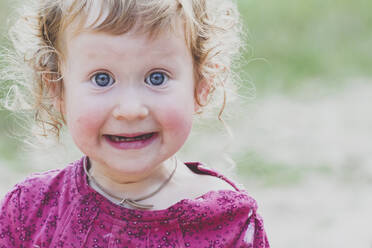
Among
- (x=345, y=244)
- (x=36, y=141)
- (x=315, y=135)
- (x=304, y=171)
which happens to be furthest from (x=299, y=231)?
(x=36, y=141)

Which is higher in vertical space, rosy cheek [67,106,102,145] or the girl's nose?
the girl's nose

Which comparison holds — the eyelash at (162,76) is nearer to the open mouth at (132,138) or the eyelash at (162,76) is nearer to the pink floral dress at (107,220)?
the open mouth at (132,138)

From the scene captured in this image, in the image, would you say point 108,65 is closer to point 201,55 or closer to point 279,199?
point 201,55

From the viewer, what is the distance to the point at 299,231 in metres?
3.78

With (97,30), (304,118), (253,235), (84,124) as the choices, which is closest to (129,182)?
(84,124)

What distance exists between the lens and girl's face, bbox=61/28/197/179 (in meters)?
1.91

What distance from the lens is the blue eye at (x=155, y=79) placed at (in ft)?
6.40

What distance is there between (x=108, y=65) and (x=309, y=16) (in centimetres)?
511

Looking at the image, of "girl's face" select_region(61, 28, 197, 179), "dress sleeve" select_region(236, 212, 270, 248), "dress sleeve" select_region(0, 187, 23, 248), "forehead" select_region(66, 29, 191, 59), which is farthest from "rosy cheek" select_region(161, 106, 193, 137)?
"dress sleeve" select_region(0, 187, 23, 248)

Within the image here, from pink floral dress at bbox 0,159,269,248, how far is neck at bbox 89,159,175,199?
0.18ft

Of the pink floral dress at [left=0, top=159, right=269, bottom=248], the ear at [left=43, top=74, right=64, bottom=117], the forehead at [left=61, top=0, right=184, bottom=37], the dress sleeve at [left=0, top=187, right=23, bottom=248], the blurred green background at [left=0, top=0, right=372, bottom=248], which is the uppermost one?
the blurred green background at [left=0, top=0, right=372, bottom=248]

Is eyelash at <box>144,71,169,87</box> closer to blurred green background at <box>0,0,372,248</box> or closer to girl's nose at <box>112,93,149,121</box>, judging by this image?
girl's nose at <box>112,93,149,121</box>

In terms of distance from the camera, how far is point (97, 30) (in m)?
1.90

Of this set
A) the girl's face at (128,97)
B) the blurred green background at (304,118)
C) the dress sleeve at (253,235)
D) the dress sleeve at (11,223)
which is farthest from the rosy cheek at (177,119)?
the blurred green background at (304,118)
